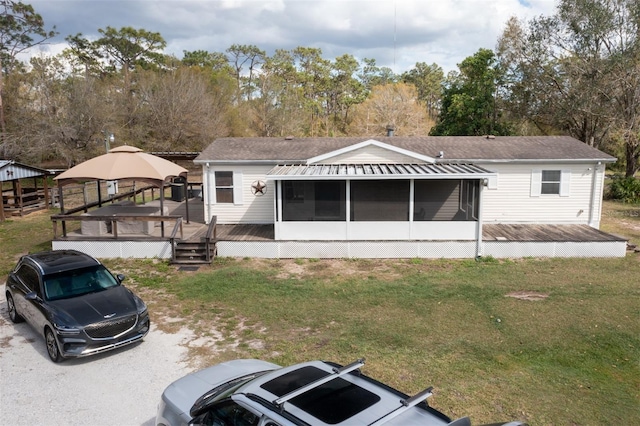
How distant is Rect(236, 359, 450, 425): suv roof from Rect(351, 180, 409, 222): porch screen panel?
10.8 meters

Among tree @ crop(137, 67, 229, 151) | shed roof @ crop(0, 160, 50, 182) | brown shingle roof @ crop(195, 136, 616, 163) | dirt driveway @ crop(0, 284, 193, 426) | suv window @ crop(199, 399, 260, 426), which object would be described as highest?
tree @ crop(137, 67, 229, 151)

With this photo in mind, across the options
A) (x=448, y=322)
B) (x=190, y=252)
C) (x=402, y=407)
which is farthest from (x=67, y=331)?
(x=448, y=322)

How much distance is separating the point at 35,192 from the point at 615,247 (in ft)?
87.3

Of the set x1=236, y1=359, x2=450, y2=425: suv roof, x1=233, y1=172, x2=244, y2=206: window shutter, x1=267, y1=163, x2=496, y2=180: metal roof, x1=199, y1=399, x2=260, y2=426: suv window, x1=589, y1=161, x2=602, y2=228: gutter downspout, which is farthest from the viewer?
→ x1=233, y1=172, x2=244, y2=206: window shutter

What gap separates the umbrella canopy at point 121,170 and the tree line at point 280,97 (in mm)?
17565

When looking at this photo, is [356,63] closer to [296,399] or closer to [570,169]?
[570,169]

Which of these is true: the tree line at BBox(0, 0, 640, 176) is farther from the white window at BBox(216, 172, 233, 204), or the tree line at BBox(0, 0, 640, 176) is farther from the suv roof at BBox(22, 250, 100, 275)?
the suv roof at BBox(22, 250, 100, 275)

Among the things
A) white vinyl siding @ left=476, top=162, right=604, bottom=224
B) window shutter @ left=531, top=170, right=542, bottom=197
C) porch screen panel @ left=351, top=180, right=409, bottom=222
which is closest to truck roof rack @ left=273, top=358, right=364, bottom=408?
porch screen panel @ left=351, top=180, right=409, bottom=222

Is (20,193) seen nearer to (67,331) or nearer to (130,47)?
(67,331)

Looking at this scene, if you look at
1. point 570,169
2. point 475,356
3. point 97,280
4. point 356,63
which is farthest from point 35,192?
point 356,63

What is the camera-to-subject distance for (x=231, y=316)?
10.1m

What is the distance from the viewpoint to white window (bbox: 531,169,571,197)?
17.8m

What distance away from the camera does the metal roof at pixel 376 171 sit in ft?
47.6

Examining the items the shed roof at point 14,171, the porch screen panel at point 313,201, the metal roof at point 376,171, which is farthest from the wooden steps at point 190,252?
the shed roof at point 14,171
